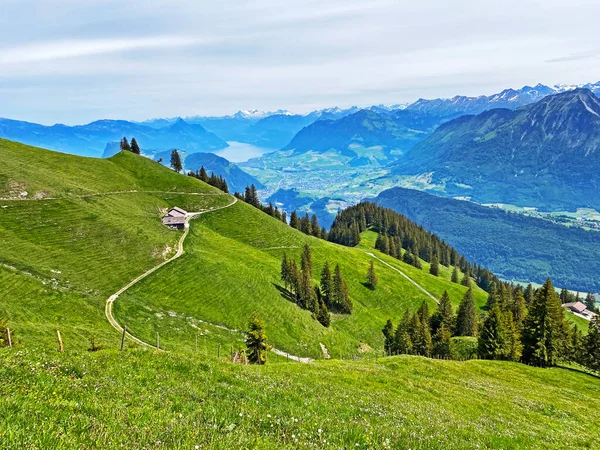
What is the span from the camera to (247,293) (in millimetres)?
84250

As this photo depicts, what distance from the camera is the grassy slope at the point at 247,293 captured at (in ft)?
208

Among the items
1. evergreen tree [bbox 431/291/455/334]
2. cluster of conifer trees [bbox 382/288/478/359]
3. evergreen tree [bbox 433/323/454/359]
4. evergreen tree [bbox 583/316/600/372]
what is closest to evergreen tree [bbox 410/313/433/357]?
cluster of conifer trees [bbox 382/288/478/359]

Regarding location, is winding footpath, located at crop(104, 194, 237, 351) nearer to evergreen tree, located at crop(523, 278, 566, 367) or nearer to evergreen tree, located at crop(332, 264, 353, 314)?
evergreen tree, located at crop(332, 264, 353, 314)

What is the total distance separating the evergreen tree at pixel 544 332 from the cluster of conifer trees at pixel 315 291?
46.6 m

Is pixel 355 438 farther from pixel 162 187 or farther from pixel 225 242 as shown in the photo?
pixel 162 187

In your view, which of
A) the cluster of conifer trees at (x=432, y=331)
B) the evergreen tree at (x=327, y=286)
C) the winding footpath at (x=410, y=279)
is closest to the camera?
the cluster of conifer trees at (x=432, y=331)

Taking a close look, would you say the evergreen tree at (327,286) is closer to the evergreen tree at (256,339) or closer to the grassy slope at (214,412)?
the evergreen tree at (256,339)

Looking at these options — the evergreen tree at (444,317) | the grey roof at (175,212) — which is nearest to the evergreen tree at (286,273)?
the grey roof at (175,212)

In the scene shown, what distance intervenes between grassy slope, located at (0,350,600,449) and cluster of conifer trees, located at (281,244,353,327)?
69.7m

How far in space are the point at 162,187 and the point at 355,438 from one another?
5714 inches

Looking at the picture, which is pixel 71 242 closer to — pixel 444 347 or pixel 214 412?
pixel 214 412

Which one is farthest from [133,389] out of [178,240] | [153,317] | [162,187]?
[162,187]

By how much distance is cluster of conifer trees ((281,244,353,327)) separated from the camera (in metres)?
96.1

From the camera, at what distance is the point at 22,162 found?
350 ft
